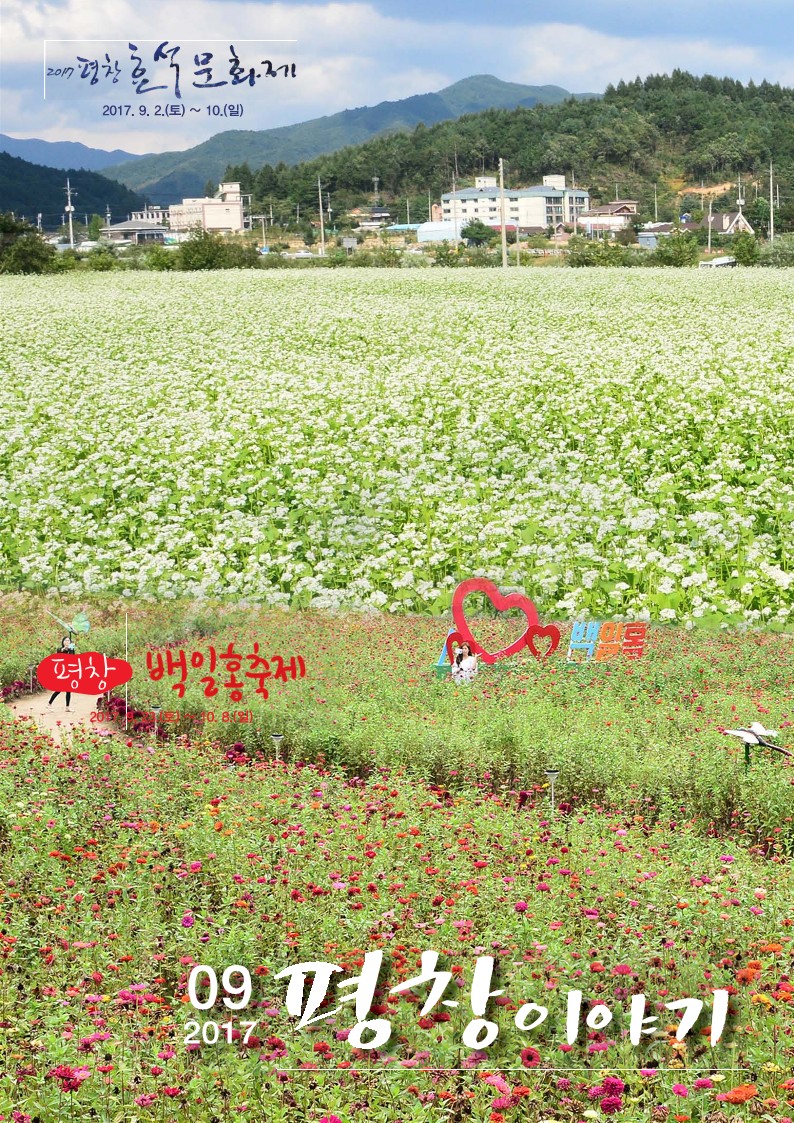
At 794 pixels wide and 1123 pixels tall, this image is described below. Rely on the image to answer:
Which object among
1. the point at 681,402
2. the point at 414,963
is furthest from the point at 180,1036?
the point at 681,402

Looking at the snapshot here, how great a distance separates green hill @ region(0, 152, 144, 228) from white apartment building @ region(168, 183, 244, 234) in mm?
3271

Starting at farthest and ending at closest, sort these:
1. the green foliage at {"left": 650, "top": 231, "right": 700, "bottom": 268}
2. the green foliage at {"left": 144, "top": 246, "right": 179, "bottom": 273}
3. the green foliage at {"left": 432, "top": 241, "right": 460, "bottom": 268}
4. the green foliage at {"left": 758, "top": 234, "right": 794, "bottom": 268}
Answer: the green foliage at {"left": 432, "top": 241, "right": 460, "bottom": 268}
the green foliage at {"left": 758, "top": 234, "right": 794, "bottom": 268}
the green foliage at {"left": 650, "top": 231, "right": 700, "bottom": 268}
the green foliage at {"left": 144, "top": 246, "right": 179, "bottom": 273}

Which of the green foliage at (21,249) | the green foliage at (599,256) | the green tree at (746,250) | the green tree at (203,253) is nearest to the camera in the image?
the green foliage at (21,249)

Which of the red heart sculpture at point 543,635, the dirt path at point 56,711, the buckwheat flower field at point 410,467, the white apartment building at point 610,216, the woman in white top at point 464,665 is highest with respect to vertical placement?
the white apartment building at point 610,216

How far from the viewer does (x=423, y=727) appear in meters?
8.47

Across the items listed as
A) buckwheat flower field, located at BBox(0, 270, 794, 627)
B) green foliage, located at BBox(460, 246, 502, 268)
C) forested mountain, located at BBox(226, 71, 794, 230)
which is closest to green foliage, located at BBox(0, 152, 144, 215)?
green foliage, located at BBox(460, 246, 502, 268)

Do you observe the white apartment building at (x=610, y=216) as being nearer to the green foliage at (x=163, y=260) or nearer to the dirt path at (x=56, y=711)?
the green foliage at (x=163, y=260)

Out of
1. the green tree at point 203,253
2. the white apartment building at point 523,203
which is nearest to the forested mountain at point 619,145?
the white apartment building at point 523,203

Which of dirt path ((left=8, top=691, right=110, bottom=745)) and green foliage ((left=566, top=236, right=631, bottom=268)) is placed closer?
dirt path ((left=8, top=691, right=110, bottom=745))

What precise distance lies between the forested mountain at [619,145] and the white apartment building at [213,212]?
1058 inches

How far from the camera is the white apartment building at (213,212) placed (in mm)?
56894

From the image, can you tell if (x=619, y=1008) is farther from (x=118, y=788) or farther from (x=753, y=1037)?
(x=118, y=788)

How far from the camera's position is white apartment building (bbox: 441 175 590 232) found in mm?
127125

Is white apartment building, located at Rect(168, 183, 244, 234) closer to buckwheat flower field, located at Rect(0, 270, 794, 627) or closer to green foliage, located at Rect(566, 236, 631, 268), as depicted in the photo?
green foliage, located at Rect(566, 236, 631, 268)
